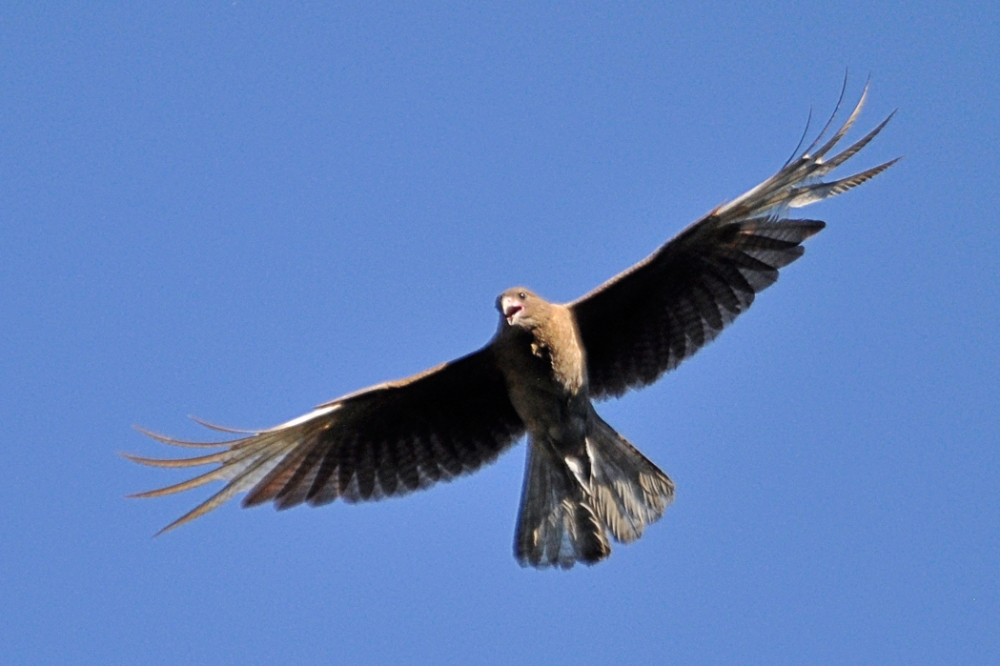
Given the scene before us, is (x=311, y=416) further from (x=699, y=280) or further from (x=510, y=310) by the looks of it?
(x=699, y=280)

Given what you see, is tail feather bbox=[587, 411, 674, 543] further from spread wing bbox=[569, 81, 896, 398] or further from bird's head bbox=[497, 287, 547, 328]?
bird's head bbox=[497, 287, 547, 328]

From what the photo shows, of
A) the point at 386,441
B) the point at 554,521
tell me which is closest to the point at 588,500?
the point at 554,521

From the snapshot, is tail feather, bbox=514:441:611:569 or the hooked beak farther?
tail feather, bbox=514:441:611:569

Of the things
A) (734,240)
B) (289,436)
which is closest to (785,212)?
(734,240)

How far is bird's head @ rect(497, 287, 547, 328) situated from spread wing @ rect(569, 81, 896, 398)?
40 centimetres

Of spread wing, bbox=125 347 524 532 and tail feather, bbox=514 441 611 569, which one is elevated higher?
spread wing, bbox=125 347 524 532

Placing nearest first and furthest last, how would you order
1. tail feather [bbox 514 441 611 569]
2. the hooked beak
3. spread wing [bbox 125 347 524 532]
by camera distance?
the hooked beak
spread wing [bbox 125 347 524 532]
tail feather [bbox 514 441 611 569]

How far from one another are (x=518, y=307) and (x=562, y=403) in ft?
1.97

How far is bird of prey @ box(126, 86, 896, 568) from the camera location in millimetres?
8539

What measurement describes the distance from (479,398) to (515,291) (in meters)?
0.90

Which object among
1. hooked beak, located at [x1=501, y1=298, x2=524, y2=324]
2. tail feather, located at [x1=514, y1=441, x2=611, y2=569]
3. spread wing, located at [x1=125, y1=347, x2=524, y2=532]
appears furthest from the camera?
tail feather, located at [x1=514, y1=441, x2=611, y2=569]

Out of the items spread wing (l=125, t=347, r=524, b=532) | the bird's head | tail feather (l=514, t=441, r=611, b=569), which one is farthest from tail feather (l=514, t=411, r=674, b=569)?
the bird's head

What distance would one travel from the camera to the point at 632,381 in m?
9.14

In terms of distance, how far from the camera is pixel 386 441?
9086 millimetres
